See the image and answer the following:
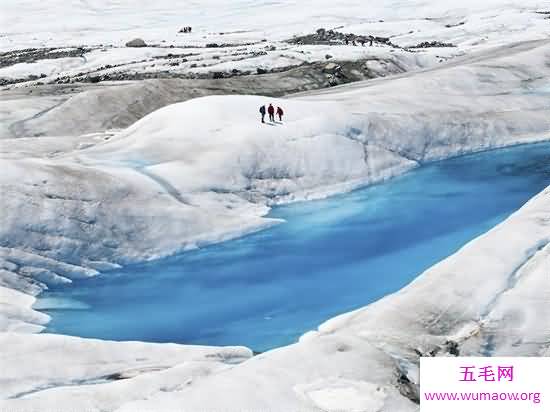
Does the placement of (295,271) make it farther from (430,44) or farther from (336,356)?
(430,44)

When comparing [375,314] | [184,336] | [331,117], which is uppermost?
[331,117]

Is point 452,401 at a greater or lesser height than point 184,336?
greater

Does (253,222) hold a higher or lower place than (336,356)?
lower

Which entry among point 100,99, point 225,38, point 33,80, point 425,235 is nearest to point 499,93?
point 425,235

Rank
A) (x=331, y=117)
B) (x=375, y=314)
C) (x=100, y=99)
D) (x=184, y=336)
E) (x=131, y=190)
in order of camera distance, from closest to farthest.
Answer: (x=375, y=314)
(x=184, y=336)
(x=131, y=190)
(x=331, y=117)
(x=100, y=99)

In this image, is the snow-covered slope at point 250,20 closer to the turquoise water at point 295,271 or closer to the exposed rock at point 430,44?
the exposed rock at point 430,44

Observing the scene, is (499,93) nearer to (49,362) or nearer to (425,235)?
(425,235)

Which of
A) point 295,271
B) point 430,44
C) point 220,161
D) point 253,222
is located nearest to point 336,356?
point 295,271
